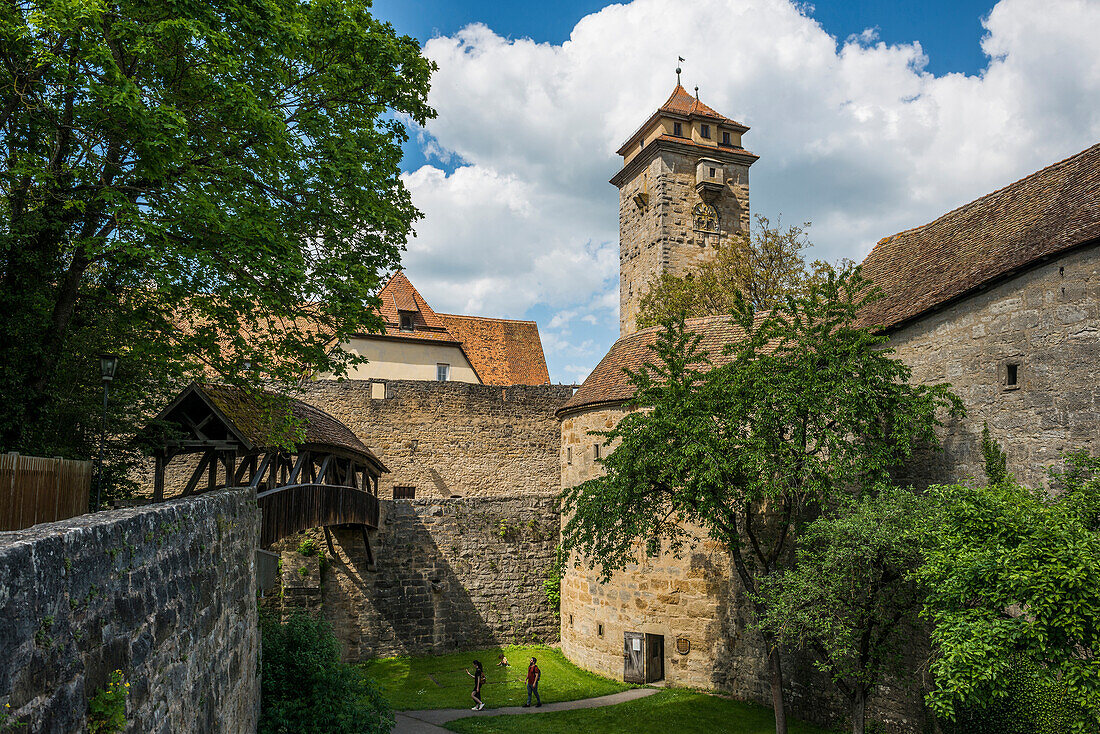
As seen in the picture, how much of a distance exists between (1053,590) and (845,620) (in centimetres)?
409

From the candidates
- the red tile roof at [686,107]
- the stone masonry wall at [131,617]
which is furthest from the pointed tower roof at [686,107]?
the stone masonry wall at [131,617]

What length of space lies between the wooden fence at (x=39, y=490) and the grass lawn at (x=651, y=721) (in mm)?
8845

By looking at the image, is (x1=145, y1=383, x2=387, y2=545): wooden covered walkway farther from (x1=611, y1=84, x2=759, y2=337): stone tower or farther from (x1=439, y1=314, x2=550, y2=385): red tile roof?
(x1=611, y1=84, x2=759, y2=337): stone tower

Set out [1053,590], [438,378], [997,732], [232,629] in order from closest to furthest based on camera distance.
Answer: [232,629] < [1053,590] < [997,732] < [438,378]

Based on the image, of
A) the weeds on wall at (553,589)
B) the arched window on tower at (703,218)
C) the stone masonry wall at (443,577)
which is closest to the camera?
the stone masonry wall at (443,577)

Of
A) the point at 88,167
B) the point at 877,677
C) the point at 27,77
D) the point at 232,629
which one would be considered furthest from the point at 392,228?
the point at 877,677

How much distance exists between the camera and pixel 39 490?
6.88m

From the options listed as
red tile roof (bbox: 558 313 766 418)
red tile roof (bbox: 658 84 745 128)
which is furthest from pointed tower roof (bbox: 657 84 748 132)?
red tile roof (bbox: 558 313 766 418)

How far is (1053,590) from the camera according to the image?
7539mm

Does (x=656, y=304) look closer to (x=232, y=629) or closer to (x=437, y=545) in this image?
(x=437, y=545)

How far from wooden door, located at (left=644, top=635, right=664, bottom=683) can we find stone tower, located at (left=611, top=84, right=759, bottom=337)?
1939 cm

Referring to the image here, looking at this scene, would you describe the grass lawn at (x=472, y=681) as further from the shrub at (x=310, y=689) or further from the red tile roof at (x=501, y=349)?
the red tile roof at (x=501, y=349)

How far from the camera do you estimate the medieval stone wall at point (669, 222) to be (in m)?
34.7

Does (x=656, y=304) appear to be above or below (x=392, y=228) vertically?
above
